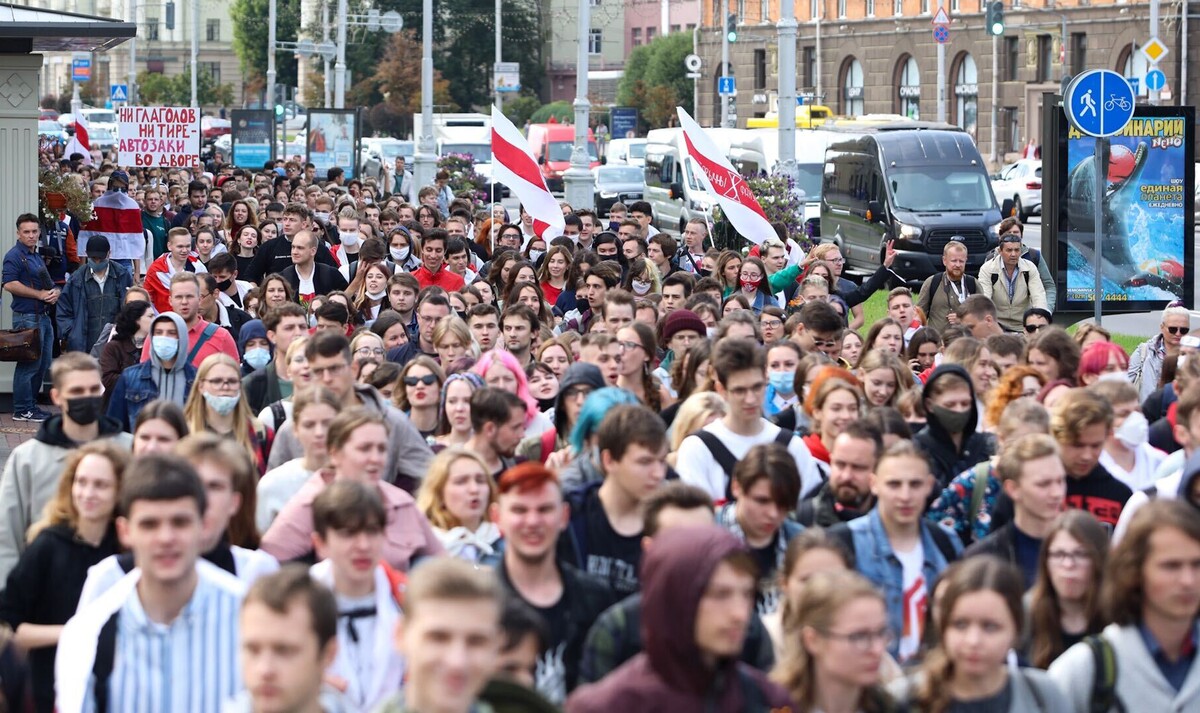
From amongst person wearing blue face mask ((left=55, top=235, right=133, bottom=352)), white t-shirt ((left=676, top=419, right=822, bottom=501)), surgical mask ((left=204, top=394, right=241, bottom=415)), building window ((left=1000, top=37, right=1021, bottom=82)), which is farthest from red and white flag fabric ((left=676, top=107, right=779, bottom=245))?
building window ((left=1000, top=37, right=1021, bottom=82))

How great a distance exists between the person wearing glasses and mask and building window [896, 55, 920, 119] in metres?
62.5

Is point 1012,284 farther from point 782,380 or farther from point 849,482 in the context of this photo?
point 849,482

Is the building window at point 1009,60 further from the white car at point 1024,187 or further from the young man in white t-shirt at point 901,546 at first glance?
the young man in white t-shirt at point 901,546

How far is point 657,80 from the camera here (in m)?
94.5

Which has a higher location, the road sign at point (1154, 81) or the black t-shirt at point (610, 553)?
the road sign at point (1154, 81)

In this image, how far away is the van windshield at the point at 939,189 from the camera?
1238 inches

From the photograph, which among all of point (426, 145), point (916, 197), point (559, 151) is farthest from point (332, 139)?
point (559, 151)

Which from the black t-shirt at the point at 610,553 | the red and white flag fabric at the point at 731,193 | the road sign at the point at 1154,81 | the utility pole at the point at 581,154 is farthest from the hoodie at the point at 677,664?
the road sign at the point at 1154,81

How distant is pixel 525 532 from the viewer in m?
5.93

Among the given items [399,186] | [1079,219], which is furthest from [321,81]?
[1079,219]

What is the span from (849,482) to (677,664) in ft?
9.33

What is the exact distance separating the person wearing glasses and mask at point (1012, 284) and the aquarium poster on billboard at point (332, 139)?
26815 mm

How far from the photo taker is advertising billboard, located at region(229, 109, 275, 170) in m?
47.1

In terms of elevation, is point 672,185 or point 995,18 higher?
point 995,18
